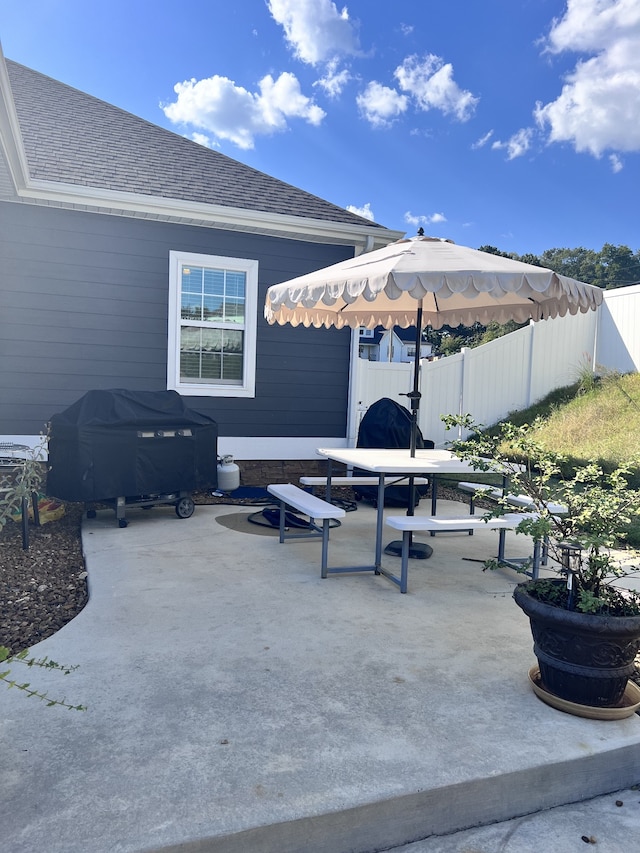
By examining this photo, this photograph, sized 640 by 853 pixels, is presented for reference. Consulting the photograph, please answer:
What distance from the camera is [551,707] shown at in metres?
2.40

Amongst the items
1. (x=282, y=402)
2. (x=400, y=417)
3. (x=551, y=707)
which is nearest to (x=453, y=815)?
(x=551, y=707)

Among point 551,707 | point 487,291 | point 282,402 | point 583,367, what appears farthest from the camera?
point 583,367

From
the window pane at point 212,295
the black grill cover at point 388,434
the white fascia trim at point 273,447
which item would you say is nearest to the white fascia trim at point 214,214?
the window pane at point 212,295

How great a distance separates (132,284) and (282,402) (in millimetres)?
2222

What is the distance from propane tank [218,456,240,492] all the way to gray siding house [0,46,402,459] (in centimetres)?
32

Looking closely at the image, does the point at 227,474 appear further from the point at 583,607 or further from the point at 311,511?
the point at 583,607

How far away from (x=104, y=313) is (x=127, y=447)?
2.03m

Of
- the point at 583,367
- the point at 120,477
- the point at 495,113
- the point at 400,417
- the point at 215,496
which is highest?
the point at 495,113

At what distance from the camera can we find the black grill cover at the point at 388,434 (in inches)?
268

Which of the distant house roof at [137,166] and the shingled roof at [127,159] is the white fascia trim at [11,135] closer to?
the distant house roof at [137,166]

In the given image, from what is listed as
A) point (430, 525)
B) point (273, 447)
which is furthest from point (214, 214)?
point (430, 525)

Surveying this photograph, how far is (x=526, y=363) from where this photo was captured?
11453 millimetres

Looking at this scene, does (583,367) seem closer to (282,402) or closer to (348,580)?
(282,402)

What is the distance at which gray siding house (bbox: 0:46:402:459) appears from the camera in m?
6.24
